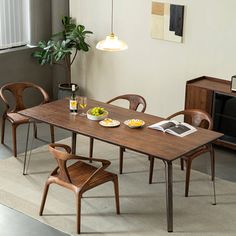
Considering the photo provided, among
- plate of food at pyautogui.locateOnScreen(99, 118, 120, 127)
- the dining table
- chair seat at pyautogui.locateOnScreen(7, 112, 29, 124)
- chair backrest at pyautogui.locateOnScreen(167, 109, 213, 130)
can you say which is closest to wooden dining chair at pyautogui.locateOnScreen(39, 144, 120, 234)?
the dining table

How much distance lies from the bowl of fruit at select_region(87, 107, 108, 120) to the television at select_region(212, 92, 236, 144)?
1.54 meters

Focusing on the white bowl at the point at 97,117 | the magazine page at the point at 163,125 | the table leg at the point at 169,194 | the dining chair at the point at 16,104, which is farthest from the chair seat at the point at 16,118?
the table leg at the point at 169,194

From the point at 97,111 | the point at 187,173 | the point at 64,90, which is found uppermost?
the point at 97,111

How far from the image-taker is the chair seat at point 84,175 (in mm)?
4934

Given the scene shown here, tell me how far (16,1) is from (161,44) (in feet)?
7.16

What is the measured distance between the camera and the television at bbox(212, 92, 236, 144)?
6469 millimetres

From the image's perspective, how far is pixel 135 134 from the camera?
17.4 feet

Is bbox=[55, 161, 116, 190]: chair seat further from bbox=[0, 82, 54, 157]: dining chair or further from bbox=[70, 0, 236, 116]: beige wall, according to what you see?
bbox=[70, 0, 236, 116]: beige wall

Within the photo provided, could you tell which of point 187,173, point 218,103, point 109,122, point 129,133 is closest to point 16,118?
point 109,122

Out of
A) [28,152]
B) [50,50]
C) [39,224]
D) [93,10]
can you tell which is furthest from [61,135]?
[39,224]

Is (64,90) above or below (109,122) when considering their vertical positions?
below

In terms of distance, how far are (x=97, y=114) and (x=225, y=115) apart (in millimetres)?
1716

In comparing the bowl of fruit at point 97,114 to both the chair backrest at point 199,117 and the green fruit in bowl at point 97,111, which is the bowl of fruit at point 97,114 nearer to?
the green fruit in bowl at point 97,111

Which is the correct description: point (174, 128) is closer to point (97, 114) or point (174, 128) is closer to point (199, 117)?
point (199, 117)
